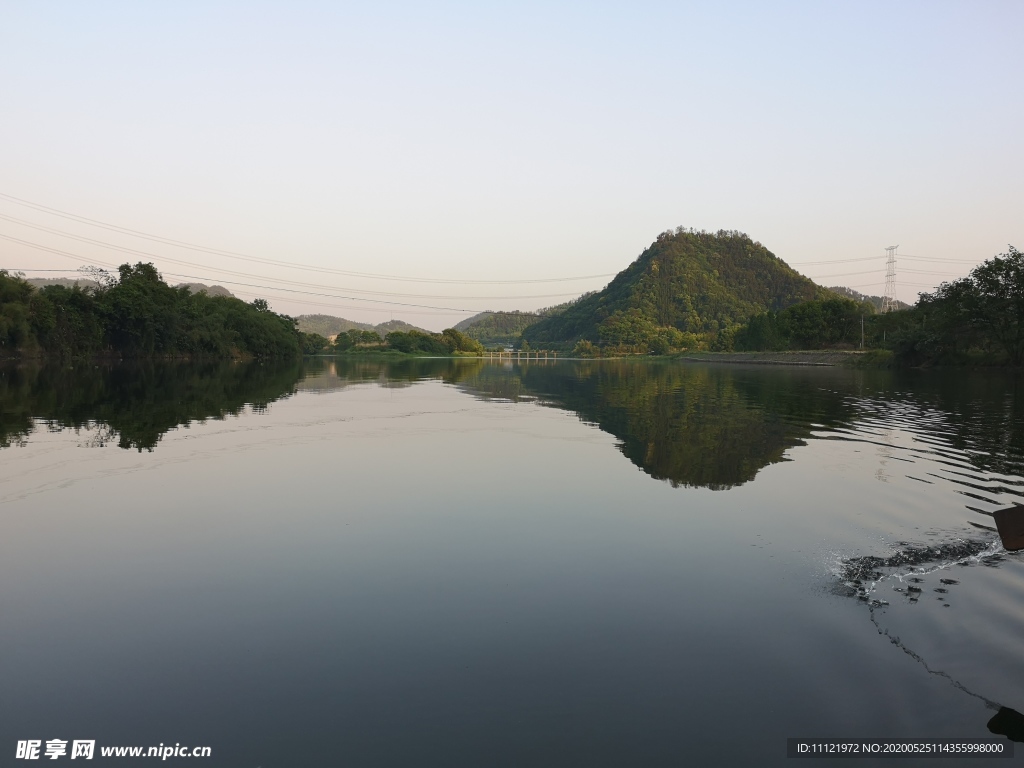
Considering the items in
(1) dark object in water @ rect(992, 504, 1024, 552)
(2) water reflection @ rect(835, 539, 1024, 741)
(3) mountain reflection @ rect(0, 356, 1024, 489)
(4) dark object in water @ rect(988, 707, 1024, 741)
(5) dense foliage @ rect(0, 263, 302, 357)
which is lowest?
(4) dark object in water @ rect(988, 707, 1024, 741)

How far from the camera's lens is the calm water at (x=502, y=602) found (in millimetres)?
5223

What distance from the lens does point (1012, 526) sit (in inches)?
257

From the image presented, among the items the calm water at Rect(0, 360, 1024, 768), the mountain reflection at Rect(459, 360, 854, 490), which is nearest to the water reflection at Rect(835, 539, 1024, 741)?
the calm water at Rect(0, 360, 1024, 768)

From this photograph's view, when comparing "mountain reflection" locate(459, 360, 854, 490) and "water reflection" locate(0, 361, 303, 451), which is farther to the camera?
"water reflection" locate(0, 361, 303, 451)

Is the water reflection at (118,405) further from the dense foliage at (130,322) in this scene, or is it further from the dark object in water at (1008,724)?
the dense foliage at (130,322)

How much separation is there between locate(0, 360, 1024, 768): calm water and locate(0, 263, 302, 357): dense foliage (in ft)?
201

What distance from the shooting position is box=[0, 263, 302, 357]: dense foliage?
220ft

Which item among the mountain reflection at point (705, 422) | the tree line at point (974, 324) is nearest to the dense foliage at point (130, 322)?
the mountain reflection at point (705, 422)

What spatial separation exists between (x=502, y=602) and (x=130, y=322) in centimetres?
8832

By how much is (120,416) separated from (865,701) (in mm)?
25797

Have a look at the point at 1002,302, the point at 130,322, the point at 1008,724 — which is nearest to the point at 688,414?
the point at 1008,724

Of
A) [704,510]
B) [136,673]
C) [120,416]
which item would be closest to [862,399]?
[704,510]

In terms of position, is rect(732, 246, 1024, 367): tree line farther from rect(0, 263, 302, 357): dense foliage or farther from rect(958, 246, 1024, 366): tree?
rect(0, 263, 302, 357): dense foliage

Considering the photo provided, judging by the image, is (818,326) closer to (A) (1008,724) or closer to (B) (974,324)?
(B) (974,324)
